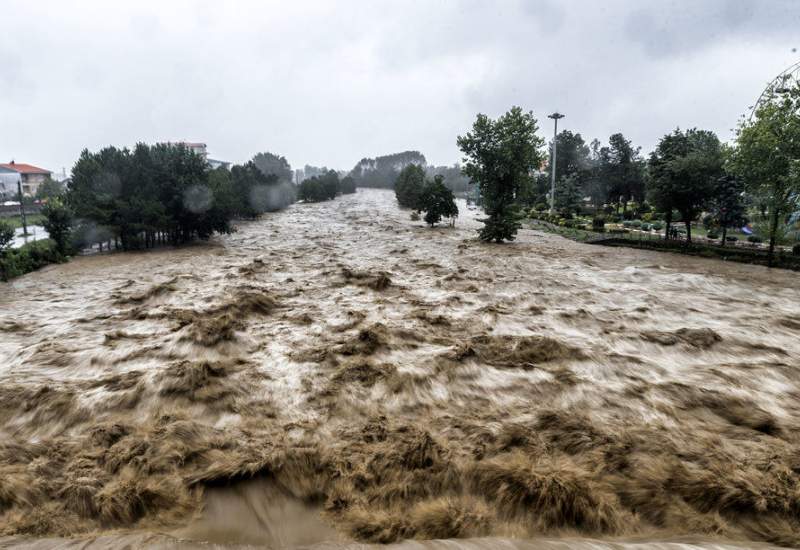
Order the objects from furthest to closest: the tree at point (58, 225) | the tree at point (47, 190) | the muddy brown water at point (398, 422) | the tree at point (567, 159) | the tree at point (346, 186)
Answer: the tree at point (346, 186), the tree at point (567, 159), the tree at point (47, 190), the tree at point (58, 225), the muddy brown water at point (398, 422)

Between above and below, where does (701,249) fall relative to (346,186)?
below

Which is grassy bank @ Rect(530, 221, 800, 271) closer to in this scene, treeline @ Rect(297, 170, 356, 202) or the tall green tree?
the tall green tree

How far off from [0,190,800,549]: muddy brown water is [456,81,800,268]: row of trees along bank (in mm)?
8318

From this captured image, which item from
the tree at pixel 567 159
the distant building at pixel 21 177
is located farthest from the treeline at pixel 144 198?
the distant building at pixel 21 177

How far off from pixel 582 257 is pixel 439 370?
2568cm

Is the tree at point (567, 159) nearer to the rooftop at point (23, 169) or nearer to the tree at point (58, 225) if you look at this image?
the tree at point (58, 225)

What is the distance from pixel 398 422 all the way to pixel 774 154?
32.4 meters

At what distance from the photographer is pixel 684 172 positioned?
3459cm

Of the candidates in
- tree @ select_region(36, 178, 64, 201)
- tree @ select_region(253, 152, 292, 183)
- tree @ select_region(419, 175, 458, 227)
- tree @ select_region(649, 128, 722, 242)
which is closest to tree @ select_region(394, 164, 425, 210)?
tree @ select_region(419, 175, 458, 227)

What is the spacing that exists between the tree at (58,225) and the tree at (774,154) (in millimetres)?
48053

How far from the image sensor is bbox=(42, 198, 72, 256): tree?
32938 mm

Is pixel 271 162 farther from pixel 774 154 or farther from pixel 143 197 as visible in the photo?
pixel 774 154

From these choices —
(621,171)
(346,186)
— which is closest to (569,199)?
(621,171)

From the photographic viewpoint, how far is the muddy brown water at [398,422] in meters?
5.91
